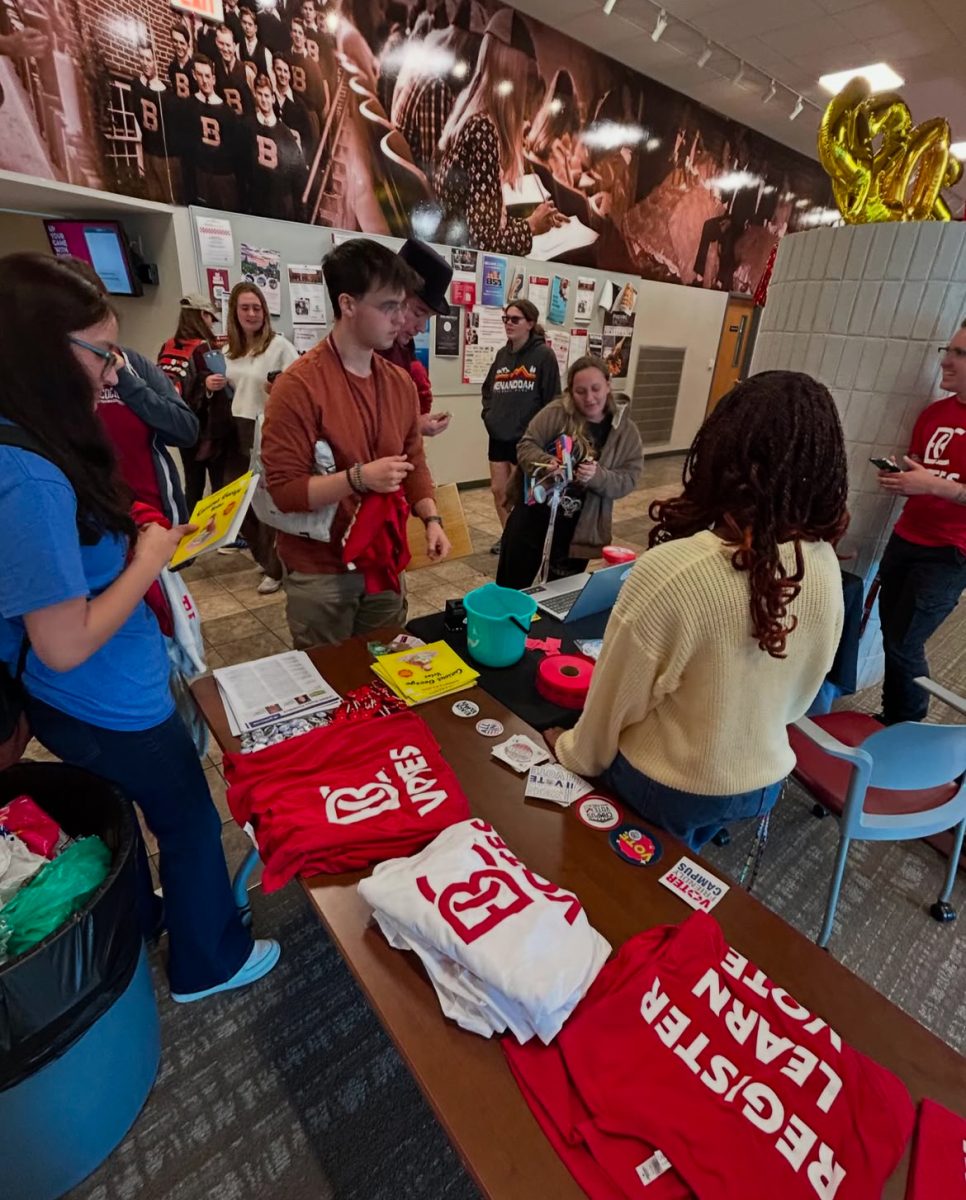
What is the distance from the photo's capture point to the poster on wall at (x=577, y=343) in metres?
5.84

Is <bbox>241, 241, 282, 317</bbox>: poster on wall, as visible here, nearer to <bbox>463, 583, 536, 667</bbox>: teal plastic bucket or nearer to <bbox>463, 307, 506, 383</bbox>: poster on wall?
<bbox>463, 307, 506, 383</bbox>: poster on wall

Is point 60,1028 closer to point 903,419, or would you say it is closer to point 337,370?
point 337,370

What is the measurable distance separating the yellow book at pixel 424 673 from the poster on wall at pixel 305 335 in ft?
11.4

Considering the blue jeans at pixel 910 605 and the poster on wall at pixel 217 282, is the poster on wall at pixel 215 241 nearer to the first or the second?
the poster on wall at pixel 217 282

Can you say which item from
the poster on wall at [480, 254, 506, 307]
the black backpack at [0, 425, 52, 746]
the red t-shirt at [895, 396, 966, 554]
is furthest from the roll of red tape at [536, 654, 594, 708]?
the poster on wall at [480, 254, 506, 307]

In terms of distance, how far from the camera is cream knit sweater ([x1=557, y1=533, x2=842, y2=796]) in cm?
91

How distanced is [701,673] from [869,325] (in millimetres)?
1934

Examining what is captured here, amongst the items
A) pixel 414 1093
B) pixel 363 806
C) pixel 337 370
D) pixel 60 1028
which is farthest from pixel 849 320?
pixel 60 1028

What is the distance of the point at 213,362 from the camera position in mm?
3262

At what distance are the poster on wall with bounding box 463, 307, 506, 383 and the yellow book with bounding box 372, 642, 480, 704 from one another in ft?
13.8

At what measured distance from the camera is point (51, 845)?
103cm

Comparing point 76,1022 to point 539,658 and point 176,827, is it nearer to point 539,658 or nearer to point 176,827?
point 176,827

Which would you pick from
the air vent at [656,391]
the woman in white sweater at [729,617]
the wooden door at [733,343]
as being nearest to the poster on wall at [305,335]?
the air vent at [656,391]

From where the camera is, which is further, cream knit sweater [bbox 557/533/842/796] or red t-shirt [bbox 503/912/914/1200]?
cream knit sweater [bbox 557/533/842/796]
